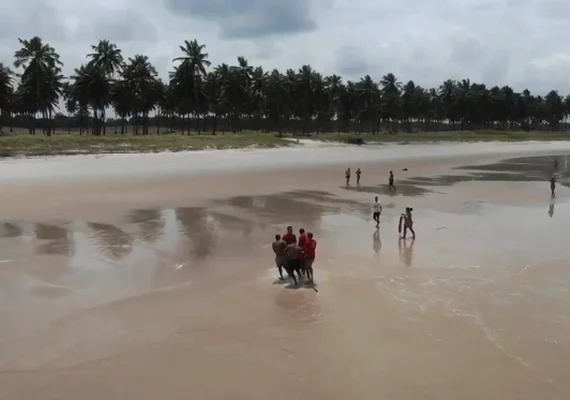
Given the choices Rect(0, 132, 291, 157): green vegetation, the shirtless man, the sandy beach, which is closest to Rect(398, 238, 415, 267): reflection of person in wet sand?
the sandy beach

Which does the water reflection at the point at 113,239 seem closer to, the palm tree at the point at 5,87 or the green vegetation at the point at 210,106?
the green vegetation at the point at 210,106

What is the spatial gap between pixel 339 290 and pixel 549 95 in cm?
18168

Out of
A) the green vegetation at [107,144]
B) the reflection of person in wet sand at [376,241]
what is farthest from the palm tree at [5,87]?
the reflection of person in wet sand at [376,241]

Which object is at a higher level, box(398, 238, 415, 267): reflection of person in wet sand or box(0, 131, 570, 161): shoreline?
box(0, 131, 570, 161): shoreline

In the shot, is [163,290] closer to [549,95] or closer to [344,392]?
[344,392]

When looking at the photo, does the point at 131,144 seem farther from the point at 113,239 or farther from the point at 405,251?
the point at 405,251

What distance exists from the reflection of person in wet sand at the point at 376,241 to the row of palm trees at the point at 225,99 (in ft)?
190

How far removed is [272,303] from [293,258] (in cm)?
146

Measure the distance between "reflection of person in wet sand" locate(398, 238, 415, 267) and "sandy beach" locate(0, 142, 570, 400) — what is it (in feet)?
0.19

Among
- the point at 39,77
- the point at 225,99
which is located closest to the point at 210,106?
Result: the point at 225,99

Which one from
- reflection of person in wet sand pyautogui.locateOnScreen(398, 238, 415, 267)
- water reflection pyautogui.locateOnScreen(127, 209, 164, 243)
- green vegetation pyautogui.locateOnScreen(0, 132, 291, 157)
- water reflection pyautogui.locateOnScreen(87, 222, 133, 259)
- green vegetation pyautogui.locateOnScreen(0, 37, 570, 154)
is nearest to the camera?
reflection of person in wet sand pyautogui.locateOnScreen(398, 238, 415, 267)

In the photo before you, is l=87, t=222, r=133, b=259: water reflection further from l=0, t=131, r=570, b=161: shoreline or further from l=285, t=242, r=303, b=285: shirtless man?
l=0, t=131, r=570, b=161: shoreline

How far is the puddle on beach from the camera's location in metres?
7.61

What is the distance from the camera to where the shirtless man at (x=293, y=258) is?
1159 centimetres
